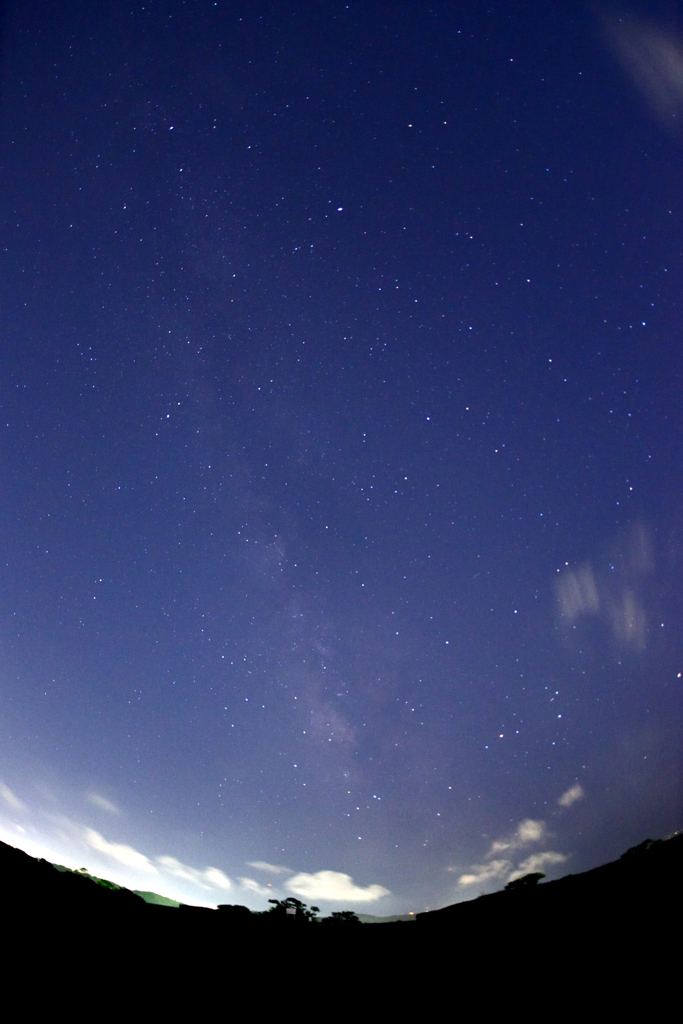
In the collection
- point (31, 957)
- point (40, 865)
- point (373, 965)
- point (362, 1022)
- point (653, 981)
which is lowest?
point (362, 1022)

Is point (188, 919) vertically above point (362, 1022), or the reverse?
point (188, 919)

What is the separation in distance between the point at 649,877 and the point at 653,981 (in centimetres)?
51

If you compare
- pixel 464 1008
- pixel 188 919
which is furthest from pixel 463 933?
pixel 188 919

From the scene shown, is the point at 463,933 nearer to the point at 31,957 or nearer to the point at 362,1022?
the point at 362,1022

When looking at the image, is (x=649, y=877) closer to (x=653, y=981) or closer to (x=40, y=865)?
(x=653, y=981)

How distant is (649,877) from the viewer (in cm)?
271

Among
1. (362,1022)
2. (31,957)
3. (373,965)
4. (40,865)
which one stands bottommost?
(362,1022)

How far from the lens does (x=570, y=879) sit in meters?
3.21

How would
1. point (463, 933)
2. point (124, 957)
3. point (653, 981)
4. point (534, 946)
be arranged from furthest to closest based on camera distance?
point (124, 957)
point (463, 933)
point (534, 946)
point (653, 981)

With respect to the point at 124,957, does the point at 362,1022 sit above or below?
below

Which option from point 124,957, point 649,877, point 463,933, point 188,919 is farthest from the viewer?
point 188,919

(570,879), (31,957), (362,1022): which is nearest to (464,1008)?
(362,1022)

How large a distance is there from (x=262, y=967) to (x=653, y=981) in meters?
3.22

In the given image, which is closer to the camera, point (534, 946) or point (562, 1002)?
point (562, 1002)
